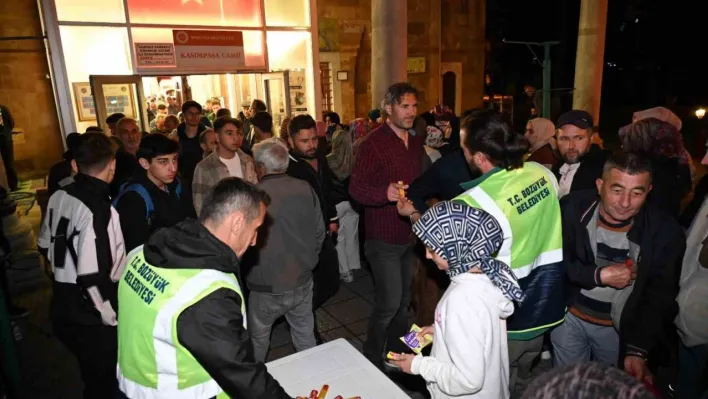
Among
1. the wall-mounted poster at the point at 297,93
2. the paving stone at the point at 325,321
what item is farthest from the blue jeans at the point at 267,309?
the wall-mounted poster at the point at 297,93

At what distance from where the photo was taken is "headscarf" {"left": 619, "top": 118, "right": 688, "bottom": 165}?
369cm

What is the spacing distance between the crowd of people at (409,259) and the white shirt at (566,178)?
2 centimetres

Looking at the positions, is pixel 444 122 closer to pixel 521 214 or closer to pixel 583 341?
pixel 583 341

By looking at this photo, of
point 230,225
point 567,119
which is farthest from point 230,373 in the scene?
point 567,119

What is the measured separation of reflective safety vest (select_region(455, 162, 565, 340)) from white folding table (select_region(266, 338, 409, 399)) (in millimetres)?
919

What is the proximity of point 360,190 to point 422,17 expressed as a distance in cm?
1251

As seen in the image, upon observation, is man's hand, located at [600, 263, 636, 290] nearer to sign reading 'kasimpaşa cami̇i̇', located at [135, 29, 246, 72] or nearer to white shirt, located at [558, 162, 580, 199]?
white shirt, located at [558, 162, 580, 199]

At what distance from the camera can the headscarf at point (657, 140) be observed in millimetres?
3688

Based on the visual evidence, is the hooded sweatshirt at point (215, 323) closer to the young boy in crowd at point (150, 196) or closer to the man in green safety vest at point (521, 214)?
the man in green safety vest at point (521, 214)

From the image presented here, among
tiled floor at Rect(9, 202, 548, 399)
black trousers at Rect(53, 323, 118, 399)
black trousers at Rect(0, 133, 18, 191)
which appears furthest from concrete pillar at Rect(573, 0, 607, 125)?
black trousers at Rect(0, 133, 18, 191)

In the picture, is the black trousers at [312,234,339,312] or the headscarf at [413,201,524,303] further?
the black trousers at [312,234,339,312]

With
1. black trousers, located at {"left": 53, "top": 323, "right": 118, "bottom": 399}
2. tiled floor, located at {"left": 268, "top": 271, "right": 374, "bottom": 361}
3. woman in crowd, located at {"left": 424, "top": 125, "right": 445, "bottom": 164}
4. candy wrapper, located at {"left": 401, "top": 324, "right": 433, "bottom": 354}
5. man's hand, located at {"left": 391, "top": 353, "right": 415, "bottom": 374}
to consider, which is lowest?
tiled floor, located at {"left": 268, "top": 271, "right": 374, "bottom": 361}

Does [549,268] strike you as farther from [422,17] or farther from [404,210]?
[422,17]

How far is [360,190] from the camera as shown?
395 centimetres
